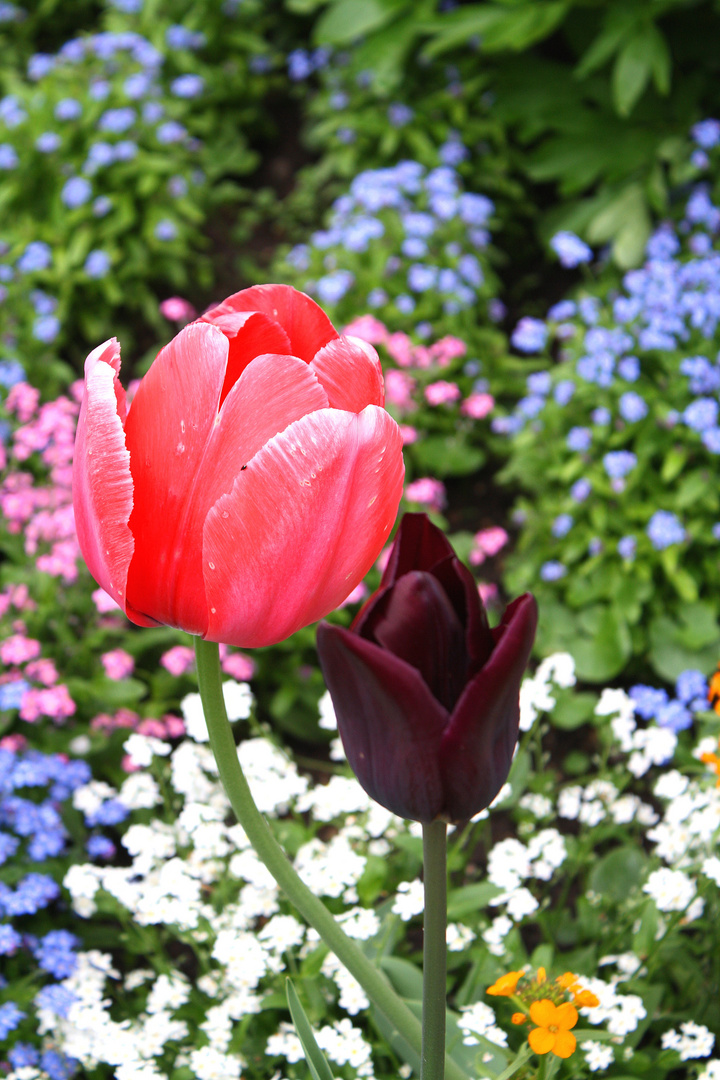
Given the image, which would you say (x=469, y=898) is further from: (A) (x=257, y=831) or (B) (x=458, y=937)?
(A) (x=257, y=831)

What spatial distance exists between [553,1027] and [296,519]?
1.68ft

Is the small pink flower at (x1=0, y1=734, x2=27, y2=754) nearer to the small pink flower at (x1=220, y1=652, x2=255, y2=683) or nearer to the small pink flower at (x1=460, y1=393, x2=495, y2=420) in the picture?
the small pink flower at (x1=220, y1=652, x2=255, y2=683)

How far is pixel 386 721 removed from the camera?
2.07 ft

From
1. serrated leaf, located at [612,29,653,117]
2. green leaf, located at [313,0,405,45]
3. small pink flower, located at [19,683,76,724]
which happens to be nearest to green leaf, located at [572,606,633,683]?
small pink flower, located at [19,683,76,724]

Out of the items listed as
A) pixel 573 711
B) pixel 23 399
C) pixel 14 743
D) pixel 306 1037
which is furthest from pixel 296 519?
pixel 23 399

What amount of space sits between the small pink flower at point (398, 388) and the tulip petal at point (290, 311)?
173 centimetres

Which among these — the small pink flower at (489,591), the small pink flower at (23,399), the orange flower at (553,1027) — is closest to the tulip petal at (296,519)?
the orange flower at (553,1027)

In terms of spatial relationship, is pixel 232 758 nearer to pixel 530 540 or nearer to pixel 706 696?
pixel 706 696

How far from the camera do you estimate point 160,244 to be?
3232 millimetres

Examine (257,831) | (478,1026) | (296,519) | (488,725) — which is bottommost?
(478,1026)

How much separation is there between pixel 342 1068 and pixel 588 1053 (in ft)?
1.03

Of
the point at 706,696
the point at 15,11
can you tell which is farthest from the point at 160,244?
the point at 706,696

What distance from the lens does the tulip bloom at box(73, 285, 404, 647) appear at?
66 centimetres

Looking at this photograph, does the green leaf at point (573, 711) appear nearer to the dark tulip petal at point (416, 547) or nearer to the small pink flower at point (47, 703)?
the small pink flower at point (47, 703)
